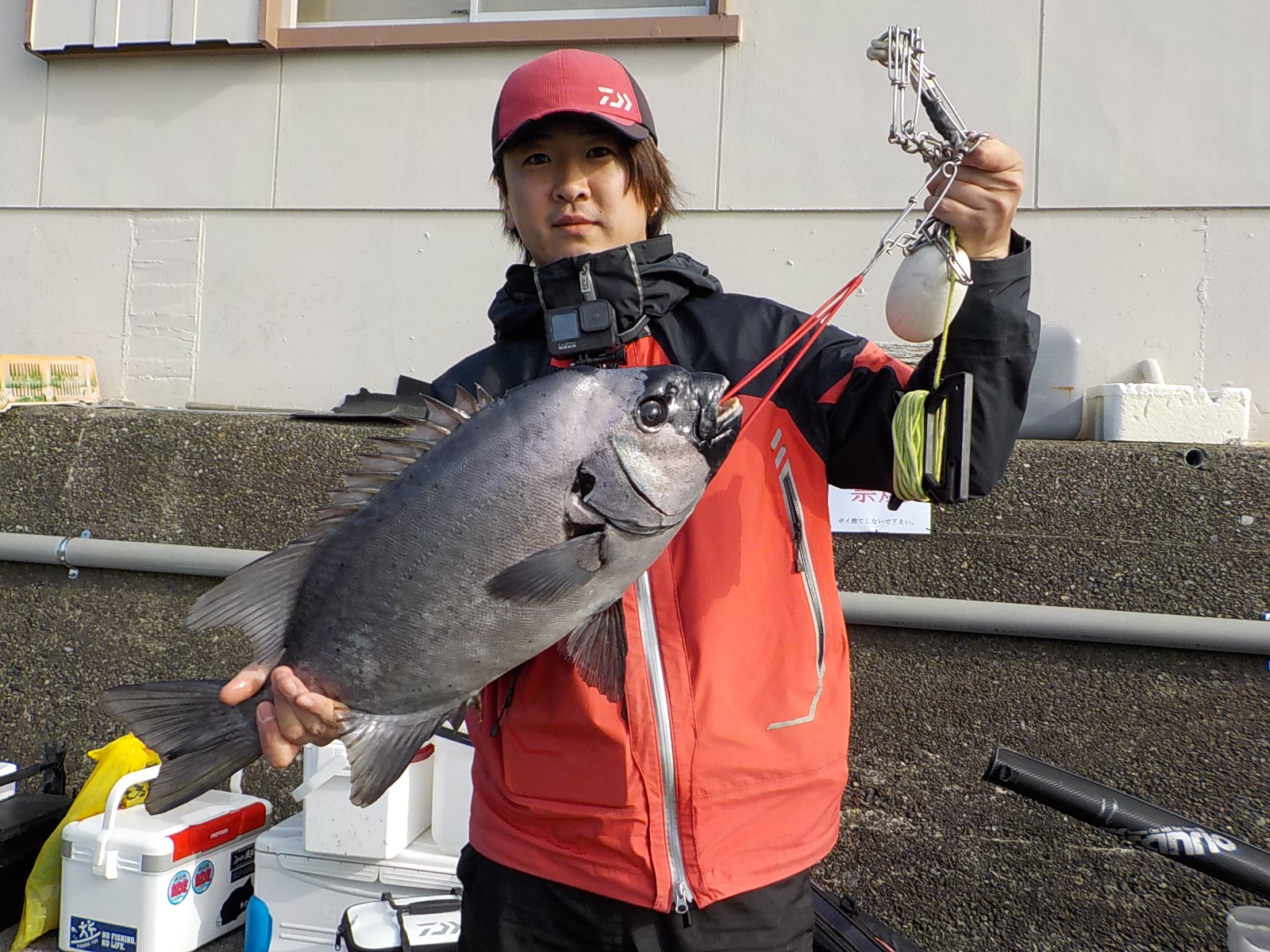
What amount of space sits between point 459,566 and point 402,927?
6.37 ft

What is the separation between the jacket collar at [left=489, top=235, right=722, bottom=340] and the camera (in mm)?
1938

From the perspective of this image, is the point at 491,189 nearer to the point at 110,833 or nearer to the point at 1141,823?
the point at 110,833

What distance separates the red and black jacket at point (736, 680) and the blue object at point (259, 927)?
225cm

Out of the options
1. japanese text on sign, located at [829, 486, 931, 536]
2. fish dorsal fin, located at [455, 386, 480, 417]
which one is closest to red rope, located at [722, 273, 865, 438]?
fish dorsal fin, located at [455, 386, 480, 417]

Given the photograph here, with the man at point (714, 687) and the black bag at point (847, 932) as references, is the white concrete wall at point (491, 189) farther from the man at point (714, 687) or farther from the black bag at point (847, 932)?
the man at point (714, 687)

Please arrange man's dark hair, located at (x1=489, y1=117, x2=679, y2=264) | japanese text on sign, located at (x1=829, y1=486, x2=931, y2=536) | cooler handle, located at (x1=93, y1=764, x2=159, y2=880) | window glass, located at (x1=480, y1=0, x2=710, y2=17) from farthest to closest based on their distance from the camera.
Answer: window glass, located at (x1=480, y1=0, x2=710, y2=17)
japanese text on sign, located at (x1=829, y1=486, x2=931, y2=536)
cooler handle, located at (x1=93, y1=764, x2=159, y2=880)
man's dark hair, located at (x1=489, y1=117, x2=679, y2=264)

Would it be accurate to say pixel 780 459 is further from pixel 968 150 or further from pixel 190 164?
pixel 190 164

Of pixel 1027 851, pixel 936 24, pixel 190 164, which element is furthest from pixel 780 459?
pixel 190 164

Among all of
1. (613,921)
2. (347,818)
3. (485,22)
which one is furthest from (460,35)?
(613,921)

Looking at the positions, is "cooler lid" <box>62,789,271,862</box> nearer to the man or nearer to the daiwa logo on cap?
the man

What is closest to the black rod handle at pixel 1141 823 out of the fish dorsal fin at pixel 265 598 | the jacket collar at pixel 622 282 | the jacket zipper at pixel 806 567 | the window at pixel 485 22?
the jacket zipper at pixel 806 567

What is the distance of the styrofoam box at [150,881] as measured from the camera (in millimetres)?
3605

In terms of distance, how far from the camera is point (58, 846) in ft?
12.9

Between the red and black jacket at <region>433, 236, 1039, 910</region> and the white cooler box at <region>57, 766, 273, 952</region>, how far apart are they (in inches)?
93.4
